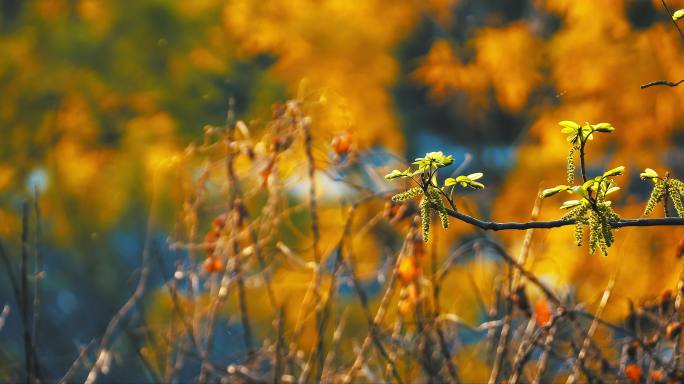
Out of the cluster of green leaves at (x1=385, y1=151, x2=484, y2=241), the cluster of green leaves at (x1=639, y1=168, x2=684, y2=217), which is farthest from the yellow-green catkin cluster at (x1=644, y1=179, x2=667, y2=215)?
the cluster of green leaves at (x1=385, y1=151, x2=484, y2=241)

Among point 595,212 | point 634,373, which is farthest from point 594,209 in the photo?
point 634,373

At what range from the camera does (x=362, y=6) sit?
6078 millimetres

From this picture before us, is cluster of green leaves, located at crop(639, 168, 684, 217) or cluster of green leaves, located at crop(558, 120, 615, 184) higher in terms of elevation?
cluster of green leaves, located at crop(558, 120, 615, 184)

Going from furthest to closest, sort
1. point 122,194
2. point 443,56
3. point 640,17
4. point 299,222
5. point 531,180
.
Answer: point 122,194, point 299,222, point 443,56, point 531,180, point 640,17

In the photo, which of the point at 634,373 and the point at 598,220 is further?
the point at 634,373

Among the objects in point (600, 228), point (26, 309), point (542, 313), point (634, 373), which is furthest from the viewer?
point (542, 313)

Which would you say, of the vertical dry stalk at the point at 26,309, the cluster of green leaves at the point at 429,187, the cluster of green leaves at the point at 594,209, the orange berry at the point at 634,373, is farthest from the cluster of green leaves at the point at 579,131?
the orange berry at the point at 634,373

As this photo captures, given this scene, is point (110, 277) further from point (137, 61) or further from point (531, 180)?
point (531, 180)

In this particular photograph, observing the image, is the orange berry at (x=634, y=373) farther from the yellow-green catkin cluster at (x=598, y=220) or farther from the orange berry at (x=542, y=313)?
the yellow-green catkin cluster at (x=598, y=220)

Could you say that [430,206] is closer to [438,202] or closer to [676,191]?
[438,202]

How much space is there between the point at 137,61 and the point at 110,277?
177 cm

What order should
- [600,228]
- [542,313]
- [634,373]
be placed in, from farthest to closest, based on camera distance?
1. [542,313]
2. [634,373]
3. [600,228]

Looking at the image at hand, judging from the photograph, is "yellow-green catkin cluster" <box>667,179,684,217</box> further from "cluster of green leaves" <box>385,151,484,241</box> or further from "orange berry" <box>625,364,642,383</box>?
"orange berry" <box>625,364,642,383</box>

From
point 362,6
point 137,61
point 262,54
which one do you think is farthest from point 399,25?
point 137,61
